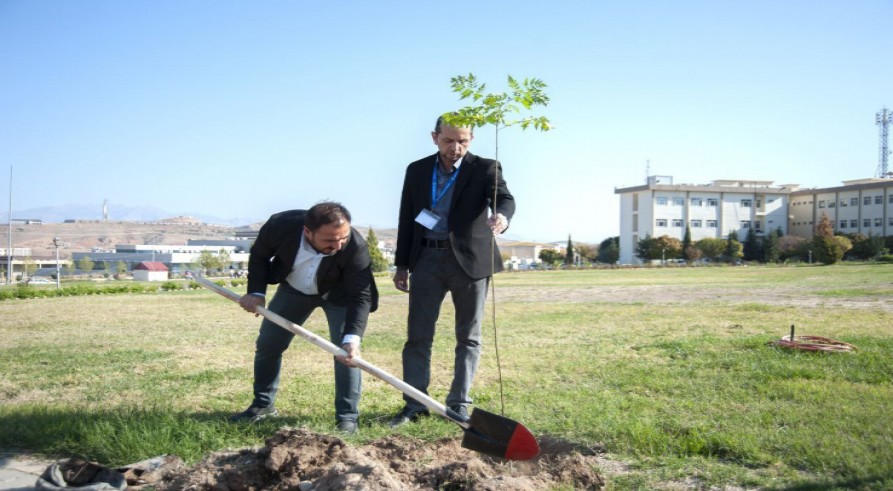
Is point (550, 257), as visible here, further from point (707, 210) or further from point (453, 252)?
point (453, 252)

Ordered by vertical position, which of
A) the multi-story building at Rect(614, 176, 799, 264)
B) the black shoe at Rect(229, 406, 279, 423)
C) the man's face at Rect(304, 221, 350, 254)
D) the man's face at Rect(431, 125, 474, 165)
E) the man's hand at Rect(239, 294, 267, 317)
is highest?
the multi-story building at Rect(614, 176, 799, 264)

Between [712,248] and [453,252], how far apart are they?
76.2 meters

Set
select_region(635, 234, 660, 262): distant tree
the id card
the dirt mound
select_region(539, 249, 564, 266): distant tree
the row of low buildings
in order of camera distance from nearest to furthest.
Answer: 1. the dirt mound
2. the id card
3. select_region(635, 234, 660, 262): distant tree
4. select_region(539, 249, 564, 266): distant tree
5. the row of low buildings

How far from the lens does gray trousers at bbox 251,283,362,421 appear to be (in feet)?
14.5

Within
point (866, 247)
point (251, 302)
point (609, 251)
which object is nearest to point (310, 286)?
point (251, 302)

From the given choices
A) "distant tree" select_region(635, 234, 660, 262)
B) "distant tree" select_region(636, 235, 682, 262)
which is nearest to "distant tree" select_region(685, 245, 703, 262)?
"distant tree" select_region(636, 235, 682, 262)

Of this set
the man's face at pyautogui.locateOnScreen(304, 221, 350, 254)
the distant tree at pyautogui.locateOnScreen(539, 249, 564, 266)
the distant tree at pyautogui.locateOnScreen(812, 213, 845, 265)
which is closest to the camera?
the man's face at pyautogui.locateOnScreen(304, 221, 350, 254)

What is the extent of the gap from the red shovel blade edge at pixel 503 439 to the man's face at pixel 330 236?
1452 mm

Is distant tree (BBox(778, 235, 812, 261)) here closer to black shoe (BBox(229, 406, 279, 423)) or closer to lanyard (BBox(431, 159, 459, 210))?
lanyard (BBox(431, 159, 459, 210))

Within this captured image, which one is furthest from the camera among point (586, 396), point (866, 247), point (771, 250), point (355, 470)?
point (771, 250)

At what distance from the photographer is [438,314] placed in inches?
177

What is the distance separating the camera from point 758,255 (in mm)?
77250

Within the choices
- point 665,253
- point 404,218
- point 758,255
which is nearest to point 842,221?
point 758,255

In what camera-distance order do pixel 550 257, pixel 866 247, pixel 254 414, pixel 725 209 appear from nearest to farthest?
1. pixel 254 414
2. pixel 866 247
3. pixel 550 257
4. pixel 725 209
